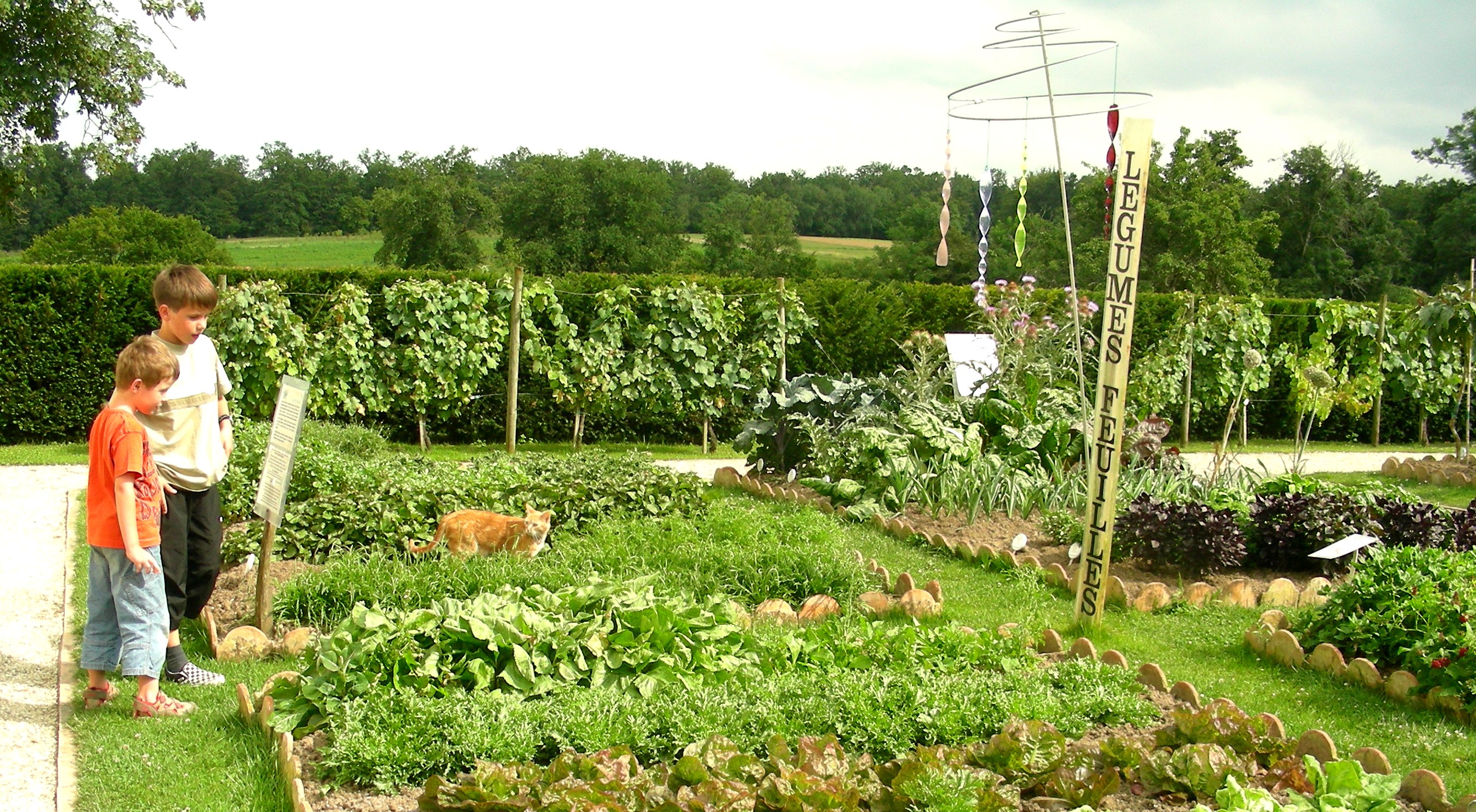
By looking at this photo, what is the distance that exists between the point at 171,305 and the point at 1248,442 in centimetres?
1479

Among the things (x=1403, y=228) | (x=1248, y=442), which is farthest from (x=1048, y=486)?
(x=1403, y=228)

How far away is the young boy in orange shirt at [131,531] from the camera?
12.5 feet

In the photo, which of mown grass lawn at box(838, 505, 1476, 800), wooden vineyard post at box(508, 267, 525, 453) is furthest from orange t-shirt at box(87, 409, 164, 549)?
wooden vineyard post at box(508, 267, 525, 453)

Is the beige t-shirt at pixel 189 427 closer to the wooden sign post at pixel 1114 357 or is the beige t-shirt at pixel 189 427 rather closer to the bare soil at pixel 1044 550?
the wooden sign post at pixel 1114 357

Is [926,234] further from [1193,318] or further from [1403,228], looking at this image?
[1403,228]

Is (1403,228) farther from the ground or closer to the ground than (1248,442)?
farther from the ground

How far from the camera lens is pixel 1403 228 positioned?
35.3 meters

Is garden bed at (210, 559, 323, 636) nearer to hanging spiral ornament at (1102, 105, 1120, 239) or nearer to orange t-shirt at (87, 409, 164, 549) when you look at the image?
orange t-shirt at (87, 409, 164, 549)

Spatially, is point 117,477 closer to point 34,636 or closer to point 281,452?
point 281,452

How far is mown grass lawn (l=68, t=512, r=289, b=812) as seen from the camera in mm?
3279

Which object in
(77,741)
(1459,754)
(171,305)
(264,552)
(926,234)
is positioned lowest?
(77,741)

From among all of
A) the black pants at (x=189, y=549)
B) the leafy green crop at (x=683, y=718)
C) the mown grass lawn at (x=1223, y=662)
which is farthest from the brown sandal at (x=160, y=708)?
the mown grass lawn at (x=1223, y=662)

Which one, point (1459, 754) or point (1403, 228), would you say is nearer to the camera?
point (1459, 754)

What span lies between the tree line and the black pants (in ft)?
73.5
